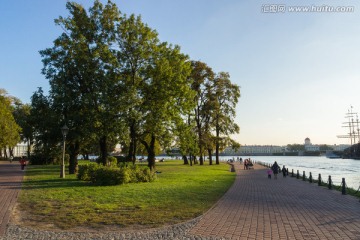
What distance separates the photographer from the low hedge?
1875cm

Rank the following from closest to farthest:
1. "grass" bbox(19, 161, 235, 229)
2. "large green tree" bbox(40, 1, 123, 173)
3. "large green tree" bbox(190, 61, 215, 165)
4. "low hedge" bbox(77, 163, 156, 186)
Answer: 1. "grass" bbox(19, 161, 235, 229)
2. "low hedge" bbox(77, 163, 156, 186)
3. "large green tree" bbox(40, 1, 123, 173)
4. "large green tree" bbox(190, 61, 215, 165)

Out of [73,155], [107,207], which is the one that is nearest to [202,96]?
[73,155]

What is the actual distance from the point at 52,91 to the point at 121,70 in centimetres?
544

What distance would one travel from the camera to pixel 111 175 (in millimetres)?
18766

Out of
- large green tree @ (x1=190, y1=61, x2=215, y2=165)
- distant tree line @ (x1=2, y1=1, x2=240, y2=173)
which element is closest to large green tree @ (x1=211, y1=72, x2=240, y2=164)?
large green tree @ (x1=190, y1=61, x2=215, y2=165)

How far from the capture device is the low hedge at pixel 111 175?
61.5 feet

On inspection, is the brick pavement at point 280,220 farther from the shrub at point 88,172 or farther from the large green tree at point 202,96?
the large green tree at point 202,96

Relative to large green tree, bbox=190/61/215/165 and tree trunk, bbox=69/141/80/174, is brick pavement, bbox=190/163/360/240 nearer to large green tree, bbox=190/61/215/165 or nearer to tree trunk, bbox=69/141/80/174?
tree trunk, bbox=69/141/80/174

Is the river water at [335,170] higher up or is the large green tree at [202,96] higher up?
the large green tree at [202,96]

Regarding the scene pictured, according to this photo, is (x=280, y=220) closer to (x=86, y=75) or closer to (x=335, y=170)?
(x=86, y=75)

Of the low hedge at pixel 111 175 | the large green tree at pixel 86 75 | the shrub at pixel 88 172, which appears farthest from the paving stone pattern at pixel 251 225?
the large green tree at pixel 86 75

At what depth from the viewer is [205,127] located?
51469 mm

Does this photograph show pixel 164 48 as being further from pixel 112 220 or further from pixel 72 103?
pixel 112 220

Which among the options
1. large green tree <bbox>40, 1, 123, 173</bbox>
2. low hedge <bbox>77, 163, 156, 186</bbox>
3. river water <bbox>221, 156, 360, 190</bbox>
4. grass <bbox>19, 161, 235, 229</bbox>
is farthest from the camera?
river water <bbox>221, 156, 360, 190</bbox>
